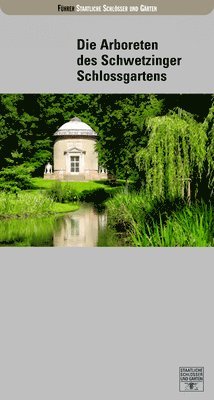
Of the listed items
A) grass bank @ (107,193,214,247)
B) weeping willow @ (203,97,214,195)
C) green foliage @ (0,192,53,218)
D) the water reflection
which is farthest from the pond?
weeping willow @ (203,97,214,195)

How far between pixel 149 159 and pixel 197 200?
751 millimetres

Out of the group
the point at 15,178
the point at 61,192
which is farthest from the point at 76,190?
the point at 15,178

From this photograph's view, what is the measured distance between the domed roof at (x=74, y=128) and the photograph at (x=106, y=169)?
13 mm

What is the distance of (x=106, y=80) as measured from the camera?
4.28 m

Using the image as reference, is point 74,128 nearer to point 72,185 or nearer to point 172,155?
point 72,185

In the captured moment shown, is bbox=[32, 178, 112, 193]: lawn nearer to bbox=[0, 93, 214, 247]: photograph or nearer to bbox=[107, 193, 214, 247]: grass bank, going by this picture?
bbox=[0, 93, 214, 247]: photograph

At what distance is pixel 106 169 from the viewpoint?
6.34m

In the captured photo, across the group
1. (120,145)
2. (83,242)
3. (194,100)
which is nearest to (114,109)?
(120,145)

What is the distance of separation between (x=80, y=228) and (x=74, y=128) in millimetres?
1295
